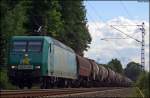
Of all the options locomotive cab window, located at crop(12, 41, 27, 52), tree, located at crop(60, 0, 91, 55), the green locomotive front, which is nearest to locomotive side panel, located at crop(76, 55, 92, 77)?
the green locomotive front

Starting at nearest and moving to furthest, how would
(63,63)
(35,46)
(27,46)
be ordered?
1. (27,46)
2. (35,46)
3. (63,63)

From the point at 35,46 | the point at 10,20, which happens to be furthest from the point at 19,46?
the point at 10,20

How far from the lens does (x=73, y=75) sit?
41562 millimetres

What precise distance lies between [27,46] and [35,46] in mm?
494

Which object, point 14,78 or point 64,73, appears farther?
point 64,73

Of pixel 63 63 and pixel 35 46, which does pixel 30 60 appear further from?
pixel 63 63

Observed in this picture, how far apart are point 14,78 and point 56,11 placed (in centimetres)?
3351

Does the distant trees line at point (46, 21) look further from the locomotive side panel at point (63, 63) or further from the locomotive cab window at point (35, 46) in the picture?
the locomotive cab window at point (35, 46)

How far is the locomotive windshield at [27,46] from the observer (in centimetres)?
3056

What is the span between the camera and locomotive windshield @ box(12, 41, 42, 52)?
100ft

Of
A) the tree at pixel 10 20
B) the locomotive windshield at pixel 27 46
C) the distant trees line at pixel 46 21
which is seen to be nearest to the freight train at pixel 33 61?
the locomotive windshield at pixel 27 46

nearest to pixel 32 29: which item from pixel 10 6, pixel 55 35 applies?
pixel 55 35

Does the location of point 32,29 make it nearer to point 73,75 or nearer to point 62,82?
point 73,75

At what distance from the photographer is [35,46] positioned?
30781 mm
